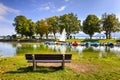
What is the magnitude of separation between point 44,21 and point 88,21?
2298 cm

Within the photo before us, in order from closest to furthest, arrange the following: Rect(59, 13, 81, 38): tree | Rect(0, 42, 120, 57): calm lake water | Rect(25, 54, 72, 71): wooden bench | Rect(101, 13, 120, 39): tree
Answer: Rect(25, 54, 72, 71): wooden bench → Rect(0, 42, 120, 57): calm lake water → Rect(101, 13, 120, 39): tree → Rect(59, 13, 81, 38): tree

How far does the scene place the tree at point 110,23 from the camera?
9656cm

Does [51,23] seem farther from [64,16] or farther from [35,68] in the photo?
[35,68]

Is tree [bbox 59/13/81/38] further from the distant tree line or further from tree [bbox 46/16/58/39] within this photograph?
tree [bbox 46/16/58/39]

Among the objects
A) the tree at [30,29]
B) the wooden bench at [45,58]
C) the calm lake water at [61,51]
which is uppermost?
the tree at [30,29]

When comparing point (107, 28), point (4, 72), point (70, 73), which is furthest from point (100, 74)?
point (107, 28)

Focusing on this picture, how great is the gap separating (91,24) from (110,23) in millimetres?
8919

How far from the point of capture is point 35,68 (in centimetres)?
1364

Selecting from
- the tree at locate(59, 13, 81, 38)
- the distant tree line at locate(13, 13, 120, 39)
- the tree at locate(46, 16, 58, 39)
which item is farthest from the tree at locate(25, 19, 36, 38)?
the tree at locate(59, 13, 81, 38)

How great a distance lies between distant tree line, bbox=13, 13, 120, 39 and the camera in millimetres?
98062

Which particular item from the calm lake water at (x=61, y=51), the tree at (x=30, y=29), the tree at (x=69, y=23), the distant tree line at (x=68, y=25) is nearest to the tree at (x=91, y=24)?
the distant tree line at (x=68, y=25)

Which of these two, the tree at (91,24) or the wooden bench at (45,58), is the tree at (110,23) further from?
the wooden bench at (45,58)

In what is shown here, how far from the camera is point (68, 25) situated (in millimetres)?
107375

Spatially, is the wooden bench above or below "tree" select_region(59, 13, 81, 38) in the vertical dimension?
below
